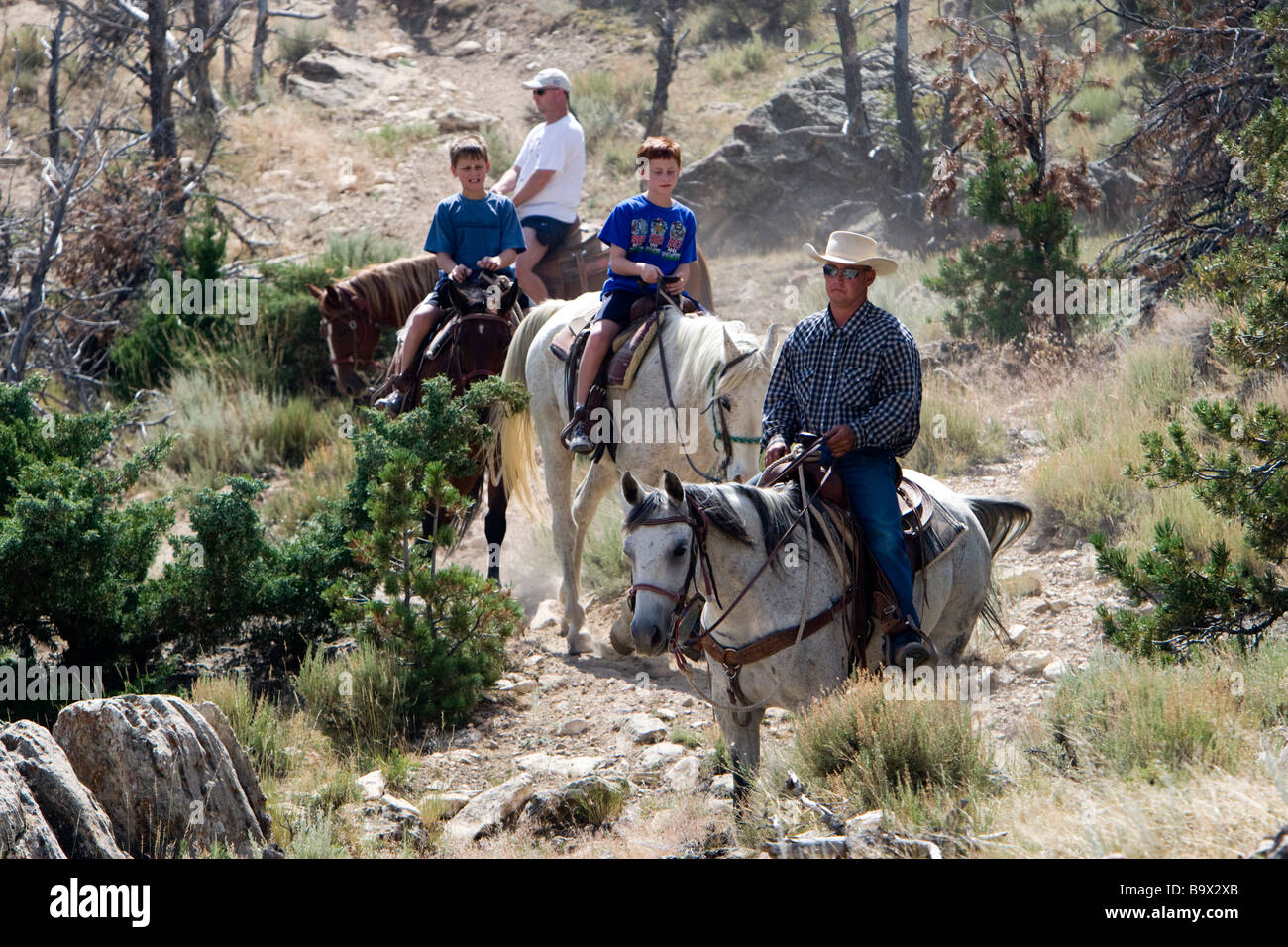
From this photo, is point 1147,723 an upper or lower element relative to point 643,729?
upper

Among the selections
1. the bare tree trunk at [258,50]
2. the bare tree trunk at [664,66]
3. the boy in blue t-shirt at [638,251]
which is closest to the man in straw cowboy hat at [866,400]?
the boy in blue t-shirt at [638,251]

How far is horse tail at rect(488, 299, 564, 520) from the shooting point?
29.9ft

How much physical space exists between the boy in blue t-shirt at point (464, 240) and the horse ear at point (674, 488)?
5086 millimetres

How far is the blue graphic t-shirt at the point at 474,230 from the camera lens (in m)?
9.54

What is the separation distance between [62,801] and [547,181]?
27.3ft

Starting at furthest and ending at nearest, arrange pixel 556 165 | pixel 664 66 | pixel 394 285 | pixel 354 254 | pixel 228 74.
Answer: pixel 228 74
pixel 664 66
pixel 354 254
pixel 556 165
pixel 394 285

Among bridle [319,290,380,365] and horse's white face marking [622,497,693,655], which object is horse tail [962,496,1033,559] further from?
bridle [319,290,380,365]

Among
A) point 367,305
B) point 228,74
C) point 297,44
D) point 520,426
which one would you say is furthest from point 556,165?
point 297,44

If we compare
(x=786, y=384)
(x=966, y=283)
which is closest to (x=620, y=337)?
(x=786, y=384)

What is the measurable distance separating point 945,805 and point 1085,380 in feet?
24.4

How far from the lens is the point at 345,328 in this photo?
437 inches

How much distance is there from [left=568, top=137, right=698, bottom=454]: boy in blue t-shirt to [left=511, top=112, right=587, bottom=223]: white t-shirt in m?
3.63

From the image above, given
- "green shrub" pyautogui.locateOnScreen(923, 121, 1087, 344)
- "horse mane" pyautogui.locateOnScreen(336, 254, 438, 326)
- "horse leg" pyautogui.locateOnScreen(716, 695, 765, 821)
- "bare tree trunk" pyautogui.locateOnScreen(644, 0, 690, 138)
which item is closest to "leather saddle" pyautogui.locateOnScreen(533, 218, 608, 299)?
"horse mane" pyautogui.locateOnScreen(336, 254, 438, 326)

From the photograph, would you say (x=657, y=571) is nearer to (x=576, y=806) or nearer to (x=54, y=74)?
(x=576, y=806)
